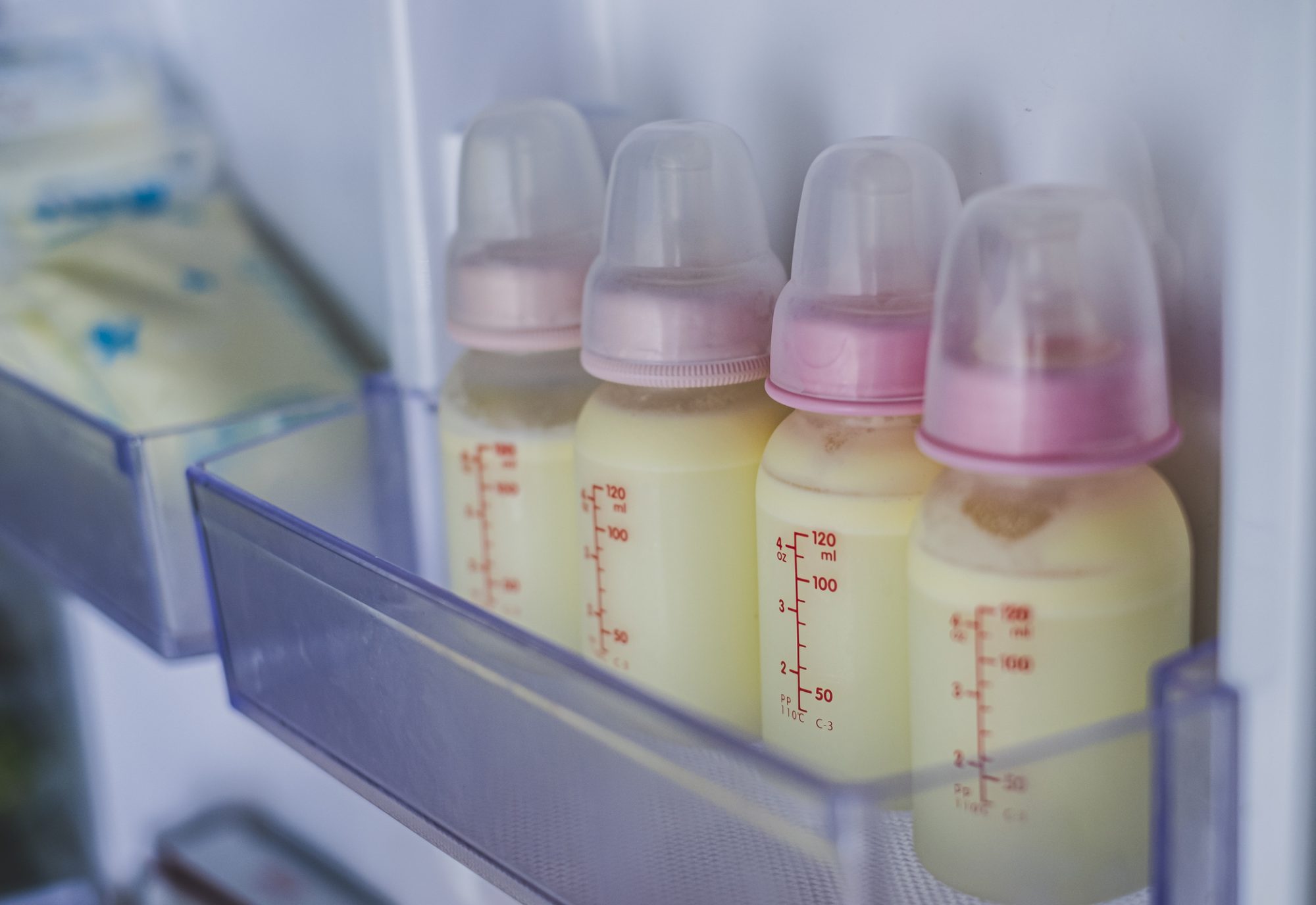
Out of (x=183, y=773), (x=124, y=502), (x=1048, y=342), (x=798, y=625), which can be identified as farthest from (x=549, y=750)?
A: (x=183, y=773)

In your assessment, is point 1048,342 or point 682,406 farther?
point 682,406

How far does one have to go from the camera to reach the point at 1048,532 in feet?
1.40

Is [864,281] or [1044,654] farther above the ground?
[864,281]

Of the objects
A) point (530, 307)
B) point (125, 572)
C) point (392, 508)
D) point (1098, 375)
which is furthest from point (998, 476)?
point (125, 572)

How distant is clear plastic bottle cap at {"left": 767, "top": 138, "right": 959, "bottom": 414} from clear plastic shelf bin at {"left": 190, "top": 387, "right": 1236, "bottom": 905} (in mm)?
127

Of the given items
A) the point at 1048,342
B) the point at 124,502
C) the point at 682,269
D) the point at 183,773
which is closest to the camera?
the point at 1048,342

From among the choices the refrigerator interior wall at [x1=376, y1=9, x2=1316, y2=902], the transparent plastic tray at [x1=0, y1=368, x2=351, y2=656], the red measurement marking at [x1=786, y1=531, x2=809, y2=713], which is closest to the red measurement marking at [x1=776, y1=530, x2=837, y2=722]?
the red measurement marking at [x1=786, y1=531, x2=809, y2=713]

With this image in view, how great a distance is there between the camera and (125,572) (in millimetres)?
748

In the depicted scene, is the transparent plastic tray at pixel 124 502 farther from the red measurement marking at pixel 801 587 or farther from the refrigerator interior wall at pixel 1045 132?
the red measurement marking at pixel 801 587

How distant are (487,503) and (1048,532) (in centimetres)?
28

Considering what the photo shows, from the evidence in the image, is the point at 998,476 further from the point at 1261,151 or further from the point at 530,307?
the point at 530,307

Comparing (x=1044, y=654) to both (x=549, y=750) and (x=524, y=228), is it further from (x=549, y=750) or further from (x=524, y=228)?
(x=524, y=228)

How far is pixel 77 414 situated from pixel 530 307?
30 centimetres

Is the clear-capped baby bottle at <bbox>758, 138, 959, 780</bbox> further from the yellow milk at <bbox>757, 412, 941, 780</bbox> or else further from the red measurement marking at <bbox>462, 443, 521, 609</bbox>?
the red measurement marking at <bbox>462, 443, 521, 609</bbox>
